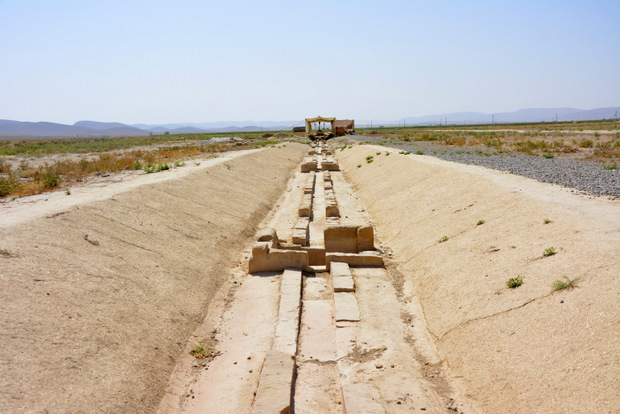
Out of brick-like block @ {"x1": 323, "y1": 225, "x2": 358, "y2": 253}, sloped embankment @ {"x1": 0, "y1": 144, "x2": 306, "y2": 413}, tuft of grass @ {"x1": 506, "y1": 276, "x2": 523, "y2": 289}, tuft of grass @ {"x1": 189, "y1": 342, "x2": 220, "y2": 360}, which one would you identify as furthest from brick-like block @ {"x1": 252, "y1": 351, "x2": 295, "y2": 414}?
brick-like block @ {"x1": 323, "y1": 225, "x2": 358, "y2": 253}

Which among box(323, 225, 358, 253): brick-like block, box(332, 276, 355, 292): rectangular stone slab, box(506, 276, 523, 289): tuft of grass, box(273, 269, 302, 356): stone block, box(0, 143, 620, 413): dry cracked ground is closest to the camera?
box(0, 143, 620, 413): dry cracked ground

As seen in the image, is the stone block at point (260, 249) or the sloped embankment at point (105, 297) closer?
the sloped embankment at point (105, 297)

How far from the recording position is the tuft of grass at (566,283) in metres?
6.14

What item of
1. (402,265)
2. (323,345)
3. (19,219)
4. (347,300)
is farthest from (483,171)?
(19,219)

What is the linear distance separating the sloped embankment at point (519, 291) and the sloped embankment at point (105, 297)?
13.1ft

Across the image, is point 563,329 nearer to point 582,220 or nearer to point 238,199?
point 582,220

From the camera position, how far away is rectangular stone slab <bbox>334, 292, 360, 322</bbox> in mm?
7703

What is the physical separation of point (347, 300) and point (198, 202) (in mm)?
7364

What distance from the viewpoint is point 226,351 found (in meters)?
7.02

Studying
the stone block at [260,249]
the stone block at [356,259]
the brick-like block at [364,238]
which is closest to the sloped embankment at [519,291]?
the stone block at [356,259]

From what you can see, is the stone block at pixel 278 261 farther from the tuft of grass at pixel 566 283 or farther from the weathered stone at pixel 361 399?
the tuft of grass at pixel 566 283

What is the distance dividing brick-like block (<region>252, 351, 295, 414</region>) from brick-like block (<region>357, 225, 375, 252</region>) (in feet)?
17.9

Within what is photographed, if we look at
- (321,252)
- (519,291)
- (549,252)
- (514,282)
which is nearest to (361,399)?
(519,291)

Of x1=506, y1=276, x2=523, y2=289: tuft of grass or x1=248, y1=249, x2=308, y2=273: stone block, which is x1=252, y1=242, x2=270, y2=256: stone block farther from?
x1=506, y1=276, x2=523, y2=289: tuft of grass
